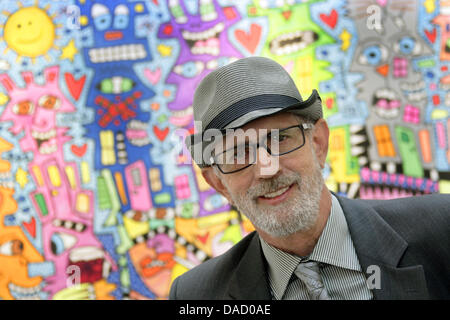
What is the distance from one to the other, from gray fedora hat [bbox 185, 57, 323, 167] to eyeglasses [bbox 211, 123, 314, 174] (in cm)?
6

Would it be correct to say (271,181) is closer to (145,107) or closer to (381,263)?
(381,263)

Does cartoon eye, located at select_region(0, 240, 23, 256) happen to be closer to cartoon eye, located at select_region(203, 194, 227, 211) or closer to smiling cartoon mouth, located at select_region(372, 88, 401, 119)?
cartoon eye, located at select_region(203, 194, 227, 211)

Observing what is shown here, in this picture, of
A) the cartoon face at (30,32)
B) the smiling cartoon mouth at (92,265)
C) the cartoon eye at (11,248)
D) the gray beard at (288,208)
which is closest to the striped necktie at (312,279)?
the gray beard at (288,208)

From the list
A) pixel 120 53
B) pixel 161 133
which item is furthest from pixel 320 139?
pixel 120 53

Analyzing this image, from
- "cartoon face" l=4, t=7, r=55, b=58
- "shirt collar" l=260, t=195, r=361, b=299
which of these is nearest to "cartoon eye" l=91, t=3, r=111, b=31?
"cartoon face" l=4, t=7, r=55, b=58

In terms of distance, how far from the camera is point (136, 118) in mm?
2730

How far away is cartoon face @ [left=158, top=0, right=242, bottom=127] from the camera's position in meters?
2.70

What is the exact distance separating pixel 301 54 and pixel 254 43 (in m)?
0.27

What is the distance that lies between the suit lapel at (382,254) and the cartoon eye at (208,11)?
5.15 ft

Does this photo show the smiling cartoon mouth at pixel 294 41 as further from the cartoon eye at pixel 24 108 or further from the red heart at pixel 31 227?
the red heart at pixel 31 227

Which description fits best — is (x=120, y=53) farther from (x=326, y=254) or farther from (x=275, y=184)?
(x=326, y=254)

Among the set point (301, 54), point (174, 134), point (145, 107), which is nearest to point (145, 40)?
point (145, 107)

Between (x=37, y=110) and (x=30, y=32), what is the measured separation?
1.55 ft

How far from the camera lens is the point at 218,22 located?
2.71 metres
